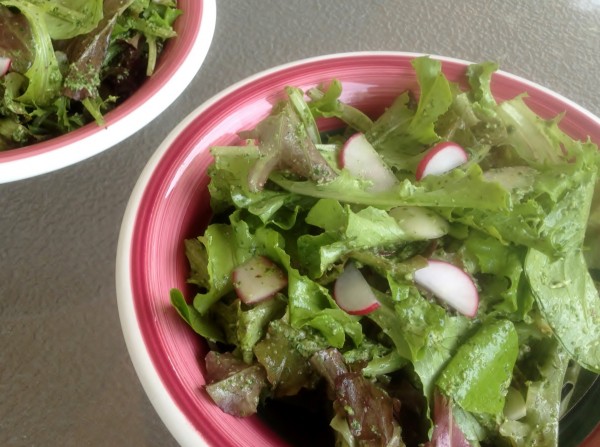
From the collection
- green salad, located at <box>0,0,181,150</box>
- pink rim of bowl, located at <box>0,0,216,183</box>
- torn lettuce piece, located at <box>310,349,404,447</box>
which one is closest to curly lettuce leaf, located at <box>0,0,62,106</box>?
green salad, located at <box>0,0,181,150</box>

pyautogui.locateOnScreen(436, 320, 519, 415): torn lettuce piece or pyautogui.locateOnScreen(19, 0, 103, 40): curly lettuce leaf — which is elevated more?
pyautogui.locateOnScreen(19, 0, 103, 40): curly lettuce leaf

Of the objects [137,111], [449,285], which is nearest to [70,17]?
[137,111]

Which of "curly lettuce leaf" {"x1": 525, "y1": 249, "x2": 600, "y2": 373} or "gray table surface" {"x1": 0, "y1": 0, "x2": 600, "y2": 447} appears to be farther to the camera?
"gray table surface" {"x1": 0, "y1": 0, "x2": 600, "y2": 447}

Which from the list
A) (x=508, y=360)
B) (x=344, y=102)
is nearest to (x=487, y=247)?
(x=508, y=360)

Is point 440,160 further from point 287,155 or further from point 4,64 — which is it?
point 4,64

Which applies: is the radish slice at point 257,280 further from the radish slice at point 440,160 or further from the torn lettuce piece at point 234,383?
the radish slice at point 440,160

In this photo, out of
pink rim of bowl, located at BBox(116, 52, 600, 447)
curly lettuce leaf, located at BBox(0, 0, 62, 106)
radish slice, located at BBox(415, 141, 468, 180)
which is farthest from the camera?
curly lettuce leaf, located at BBox(0, 0, 62, 106)

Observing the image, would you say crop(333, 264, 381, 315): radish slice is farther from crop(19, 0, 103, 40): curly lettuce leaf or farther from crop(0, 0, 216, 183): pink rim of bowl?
crop(19, 0, 103, 40): curly lettuce leaf
